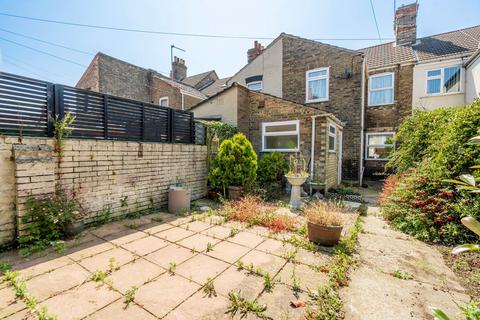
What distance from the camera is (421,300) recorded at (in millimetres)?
2346

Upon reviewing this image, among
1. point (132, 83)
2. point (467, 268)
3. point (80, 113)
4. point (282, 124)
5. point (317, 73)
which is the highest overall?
point (132, 83)

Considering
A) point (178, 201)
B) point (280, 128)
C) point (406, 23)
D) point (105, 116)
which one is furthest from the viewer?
point (406, 23)

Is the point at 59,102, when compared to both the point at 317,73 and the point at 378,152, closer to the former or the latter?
the point at 317,73

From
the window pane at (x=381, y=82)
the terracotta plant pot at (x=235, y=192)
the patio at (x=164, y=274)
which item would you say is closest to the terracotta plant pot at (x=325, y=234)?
the patio at (x=164, y=274)

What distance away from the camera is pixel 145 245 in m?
3.58

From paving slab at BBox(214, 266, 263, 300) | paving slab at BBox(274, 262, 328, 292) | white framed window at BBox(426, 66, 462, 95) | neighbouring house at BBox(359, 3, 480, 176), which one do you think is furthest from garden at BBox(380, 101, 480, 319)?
white framed window at BBox(426, 66, 462, 95)

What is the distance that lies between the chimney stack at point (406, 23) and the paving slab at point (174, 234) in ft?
57.2

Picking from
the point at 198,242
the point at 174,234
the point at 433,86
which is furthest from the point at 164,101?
the point at 433,86

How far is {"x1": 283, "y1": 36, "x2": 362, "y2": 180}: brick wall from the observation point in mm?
10508

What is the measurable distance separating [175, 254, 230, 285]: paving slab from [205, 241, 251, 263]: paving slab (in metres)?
0.12

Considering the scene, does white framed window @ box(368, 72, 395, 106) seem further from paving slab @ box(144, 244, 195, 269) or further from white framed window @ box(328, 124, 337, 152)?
paving slab @ box(144, 244, 195, 269)

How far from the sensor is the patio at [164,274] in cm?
213

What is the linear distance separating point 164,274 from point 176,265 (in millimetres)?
240

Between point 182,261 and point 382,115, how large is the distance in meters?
12.9
